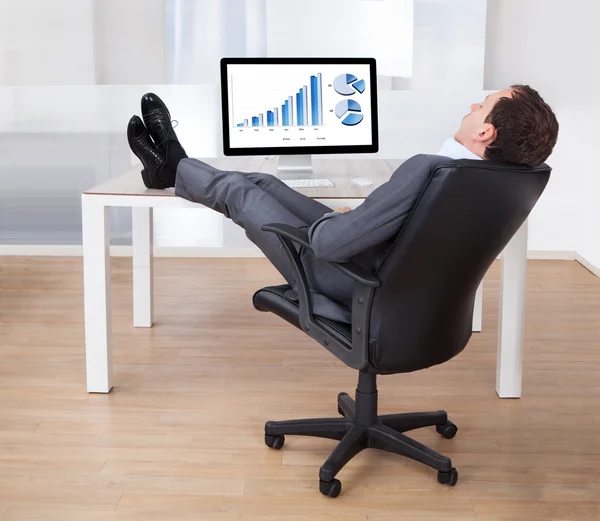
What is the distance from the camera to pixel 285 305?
2.53 meters

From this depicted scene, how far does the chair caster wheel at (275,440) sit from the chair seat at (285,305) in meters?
0.42

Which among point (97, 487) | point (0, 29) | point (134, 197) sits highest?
point (0, 29)

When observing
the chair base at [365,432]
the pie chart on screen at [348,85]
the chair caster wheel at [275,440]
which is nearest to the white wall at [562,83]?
the pie chart on screen at [348,85]

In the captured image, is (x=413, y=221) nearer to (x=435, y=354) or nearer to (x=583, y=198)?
(x=435, y=354)

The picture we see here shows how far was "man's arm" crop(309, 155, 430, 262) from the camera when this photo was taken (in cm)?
208

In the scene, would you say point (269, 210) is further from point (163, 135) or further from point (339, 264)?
point (163, 135)

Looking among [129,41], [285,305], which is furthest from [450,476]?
[129,41]

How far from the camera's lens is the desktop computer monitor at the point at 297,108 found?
3.47 m

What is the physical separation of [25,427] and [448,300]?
1.50 metres

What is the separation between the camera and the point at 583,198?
5262 millimetres

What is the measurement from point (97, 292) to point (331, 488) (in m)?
1.20

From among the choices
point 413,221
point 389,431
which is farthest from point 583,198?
point 413,221

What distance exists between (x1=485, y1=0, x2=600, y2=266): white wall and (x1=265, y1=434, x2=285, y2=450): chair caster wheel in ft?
9.61

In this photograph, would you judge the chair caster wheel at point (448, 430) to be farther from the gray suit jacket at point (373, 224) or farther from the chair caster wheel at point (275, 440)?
the gray suit jacket at point (373, 224)
